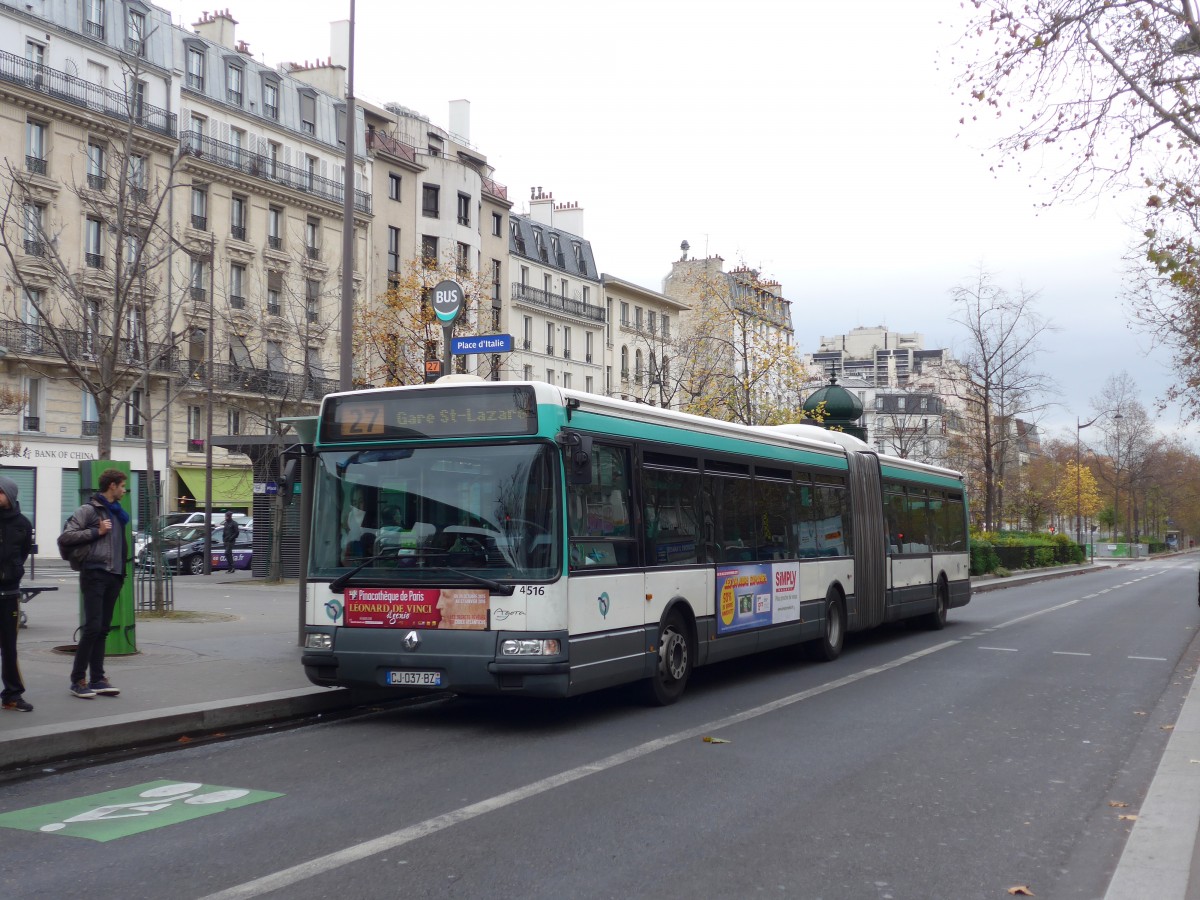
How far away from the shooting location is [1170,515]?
114 metres

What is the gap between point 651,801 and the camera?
283 inches

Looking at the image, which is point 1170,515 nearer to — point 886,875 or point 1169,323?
point 1169,323

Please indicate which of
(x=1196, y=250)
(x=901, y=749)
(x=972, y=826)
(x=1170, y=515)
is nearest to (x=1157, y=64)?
(x=1196, y=250)

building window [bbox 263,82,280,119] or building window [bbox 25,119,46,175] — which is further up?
building window [bbox 263,82,280,119]

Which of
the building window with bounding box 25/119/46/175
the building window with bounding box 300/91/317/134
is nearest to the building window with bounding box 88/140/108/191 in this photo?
the building window with bounding box 25/119/46/175

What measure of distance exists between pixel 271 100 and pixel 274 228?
565 centimetres

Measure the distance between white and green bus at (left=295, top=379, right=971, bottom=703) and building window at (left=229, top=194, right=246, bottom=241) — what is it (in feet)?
140

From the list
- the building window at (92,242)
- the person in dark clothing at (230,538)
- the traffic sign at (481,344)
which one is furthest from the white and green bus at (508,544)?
the building window at (92,242)

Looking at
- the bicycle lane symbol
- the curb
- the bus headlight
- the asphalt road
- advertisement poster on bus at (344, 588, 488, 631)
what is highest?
advertisement poster on bus at (344, 588, 488, 631)

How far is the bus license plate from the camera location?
31.4 feet

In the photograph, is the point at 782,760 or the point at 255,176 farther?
the point at 255,176

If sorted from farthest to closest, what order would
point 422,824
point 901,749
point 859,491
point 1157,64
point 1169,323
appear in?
point 1169,323 < point 859,491 < point 1157,64 < point 901,749 < point 422,824

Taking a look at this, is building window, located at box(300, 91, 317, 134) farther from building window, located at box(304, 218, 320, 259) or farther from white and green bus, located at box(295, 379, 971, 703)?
white and green bus, located at box(295, 379, 971, 703)

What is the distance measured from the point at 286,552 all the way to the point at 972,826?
27.1 meters
